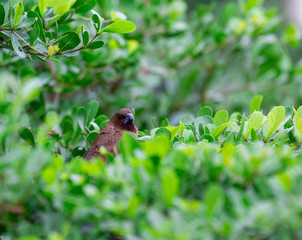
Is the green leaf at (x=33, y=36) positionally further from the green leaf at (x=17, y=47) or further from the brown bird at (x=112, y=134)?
the brown bird at (x=112, y=134)

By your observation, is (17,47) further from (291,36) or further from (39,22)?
(291,36)

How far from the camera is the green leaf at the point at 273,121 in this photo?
7.82 ft

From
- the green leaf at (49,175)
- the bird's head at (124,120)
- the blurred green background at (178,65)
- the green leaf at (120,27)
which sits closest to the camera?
the green leaf at (49,175)

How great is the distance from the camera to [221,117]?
2689mm

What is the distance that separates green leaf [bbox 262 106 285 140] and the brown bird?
3.20ft

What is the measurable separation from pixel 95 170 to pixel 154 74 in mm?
3628

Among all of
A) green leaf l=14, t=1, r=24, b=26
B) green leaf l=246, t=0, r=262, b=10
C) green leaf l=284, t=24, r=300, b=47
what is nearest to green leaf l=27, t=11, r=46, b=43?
green leaf l=14, t=1, r=24, b=26

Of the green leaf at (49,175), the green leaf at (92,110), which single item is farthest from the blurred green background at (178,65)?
the green leaf at (49,175)

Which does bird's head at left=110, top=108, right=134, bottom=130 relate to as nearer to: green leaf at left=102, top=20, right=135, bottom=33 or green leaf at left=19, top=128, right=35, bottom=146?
green leaf at left=19, top=128, right=35, bottom=146

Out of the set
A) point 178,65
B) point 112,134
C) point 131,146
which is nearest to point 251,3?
point 178,65

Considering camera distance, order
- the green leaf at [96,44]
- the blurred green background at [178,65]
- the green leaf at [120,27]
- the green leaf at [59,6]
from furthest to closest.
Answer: the blurred green background at [178,65]
the green leaf at [59,6]
the green leaf at [96,44]
the green leaf at [120,27]

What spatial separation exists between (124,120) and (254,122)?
1.73 metres

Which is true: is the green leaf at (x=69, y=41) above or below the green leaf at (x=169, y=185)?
above

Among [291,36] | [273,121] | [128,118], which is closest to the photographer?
[273,121]
